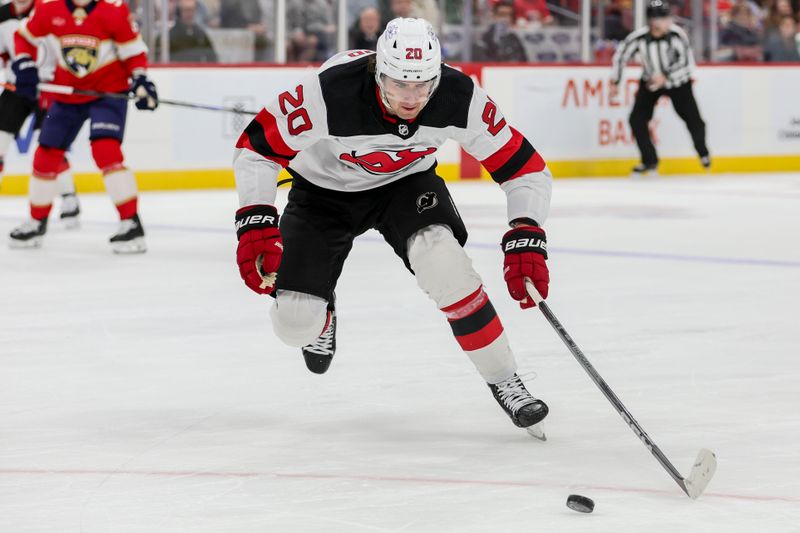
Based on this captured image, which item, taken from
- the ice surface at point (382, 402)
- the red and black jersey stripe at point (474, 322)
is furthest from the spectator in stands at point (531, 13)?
the red and black jersey stripe at point (474, 322)

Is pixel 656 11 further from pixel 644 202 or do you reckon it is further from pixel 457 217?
pixel 457 217

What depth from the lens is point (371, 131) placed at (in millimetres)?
3322

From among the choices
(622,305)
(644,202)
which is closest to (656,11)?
(644,202)

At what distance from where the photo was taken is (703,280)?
233 inches

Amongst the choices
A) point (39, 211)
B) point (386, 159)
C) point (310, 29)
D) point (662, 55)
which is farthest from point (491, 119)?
point (662, 55)

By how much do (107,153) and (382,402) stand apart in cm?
328

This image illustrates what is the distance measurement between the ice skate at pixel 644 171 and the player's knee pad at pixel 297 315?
7.92m

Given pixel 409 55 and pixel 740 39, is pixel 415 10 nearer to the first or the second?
pixel 740 39

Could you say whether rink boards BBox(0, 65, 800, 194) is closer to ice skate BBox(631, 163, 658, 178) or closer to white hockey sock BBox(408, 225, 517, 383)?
ice skate BBox(631, 163, 658, 178)

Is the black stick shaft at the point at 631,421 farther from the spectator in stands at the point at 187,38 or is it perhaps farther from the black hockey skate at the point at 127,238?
the spectator in stands at the point at 187,38

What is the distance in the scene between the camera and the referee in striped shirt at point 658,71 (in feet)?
35.9

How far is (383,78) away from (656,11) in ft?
26.7

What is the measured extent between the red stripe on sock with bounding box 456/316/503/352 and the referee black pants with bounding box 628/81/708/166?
26.1 ft

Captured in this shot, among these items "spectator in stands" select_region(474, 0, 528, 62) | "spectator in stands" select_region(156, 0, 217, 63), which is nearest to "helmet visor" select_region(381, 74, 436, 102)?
"spectator in stands" select_region(156, 0, 217, 63)
